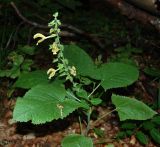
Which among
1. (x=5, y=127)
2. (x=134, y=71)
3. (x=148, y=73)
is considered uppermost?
(x=134, y=71)

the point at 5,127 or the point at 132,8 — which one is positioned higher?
the point at 132,8

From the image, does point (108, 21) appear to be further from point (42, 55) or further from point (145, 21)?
point (145, 21)

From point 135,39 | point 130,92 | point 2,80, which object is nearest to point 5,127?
point 2,80

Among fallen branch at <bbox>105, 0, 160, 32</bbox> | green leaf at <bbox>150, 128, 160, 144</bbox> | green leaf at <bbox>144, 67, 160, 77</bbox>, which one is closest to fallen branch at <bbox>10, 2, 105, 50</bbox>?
green leaf at <bbox>144, 67, 160, 77</bbox>

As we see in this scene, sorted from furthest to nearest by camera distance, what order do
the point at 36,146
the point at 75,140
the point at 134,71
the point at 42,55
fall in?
the point at 42,55 < the point at 36,146 < the point at 134,71 < the point at 75,140

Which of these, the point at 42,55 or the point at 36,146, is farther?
the point at 42,55

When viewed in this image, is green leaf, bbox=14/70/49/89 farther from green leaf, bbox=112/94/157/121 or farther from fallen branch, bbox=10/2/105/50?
fallen branch, bbox=10/2/105/50
